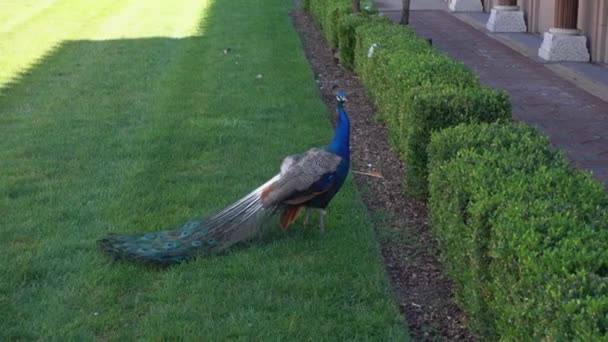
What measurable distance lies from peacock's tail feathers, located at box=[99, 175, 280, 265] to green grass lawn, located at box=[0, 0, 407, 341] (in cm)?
9

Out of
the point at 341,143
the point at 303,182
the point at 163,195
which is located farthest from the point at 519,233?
the point at 163,195

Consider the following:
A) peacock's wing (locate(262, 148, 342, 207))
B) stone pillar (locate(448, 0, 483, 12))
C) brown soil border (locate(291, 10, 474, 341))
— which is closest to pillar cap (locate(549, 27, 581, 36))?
brown soil border (locate(291, 10, 474, 341))

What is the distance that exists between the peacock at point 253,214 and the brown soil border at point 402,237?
0.65 meters

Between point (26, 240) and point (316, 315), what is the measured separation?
7.45ft

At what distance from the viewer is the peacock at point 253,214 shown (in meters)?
5.68

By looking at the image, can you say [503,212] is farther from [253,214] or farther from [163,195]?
[163,195]

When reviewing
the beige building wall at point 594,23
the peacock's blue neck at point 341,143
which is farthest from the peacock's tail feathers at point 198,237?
the beige building wall at point 594,23

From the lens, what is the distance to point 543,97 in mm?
10508

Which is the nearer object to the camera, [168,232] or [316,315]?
[316,315]

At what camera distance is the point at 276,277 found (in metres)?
5.46

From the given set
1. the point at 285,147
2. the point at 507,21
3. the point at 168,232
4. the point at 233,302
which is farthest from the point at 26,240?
the point at 507,21

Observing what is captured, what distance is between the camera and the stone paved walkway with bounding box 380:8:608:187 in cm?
827

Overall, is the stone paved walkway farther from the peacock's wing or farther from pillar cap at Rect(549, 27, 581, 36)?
the peacock's wing

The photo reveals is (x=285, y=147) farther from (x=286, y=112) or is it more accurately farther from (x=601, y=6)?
(x=601, y=6)
